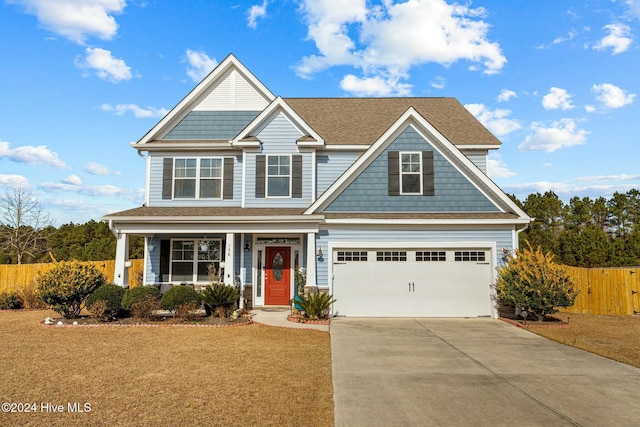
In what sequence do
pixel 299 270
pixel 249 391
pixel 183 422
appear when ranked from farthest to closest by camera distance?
pixel 299 270 < pixel 249 391 < pixel 183 422

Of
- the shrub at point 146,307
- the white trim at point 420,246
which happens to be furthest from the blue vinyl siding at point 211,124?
the shrub at point 146,307

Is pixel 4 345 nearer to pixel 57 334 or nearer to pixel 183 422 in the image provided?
pixel 57 334

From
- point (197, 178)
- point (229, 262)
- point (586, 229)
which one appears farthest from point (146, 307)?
point (586, 229)

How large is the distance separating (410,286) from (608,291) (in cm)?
811

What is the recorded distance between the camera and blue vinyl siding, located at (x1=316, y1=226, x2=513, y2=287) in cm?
1402

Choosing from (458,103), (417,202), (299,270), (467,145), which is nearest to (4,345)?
(299,270)

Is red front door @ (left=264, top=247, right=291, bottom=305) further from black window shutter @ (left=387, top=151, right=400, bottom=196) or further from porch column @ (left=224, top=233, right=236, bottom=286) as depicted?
black window shutter @ (left=387, top=151, right=400, bottom=196)

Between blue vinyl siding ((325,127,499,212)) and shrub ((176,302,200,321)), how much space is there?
17.7ft

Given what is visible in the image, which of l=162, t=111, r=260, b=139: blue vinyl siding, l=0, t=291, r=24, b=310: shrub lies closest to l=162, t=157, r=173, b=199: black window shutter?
l=162, t=111, r=260, b=139: blue vinyl siding

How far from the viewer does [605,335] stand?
455 inches

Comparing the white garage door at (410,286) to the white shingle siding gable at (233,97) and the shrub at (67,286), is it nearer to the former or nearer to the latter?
the white shingle siding gable at (233,97)

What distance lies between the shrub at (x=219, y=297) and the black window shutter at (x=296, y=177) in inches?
170

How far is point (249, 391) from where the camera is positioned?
6.31 meters

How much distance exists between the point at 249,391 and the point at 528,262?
9.79 meters
